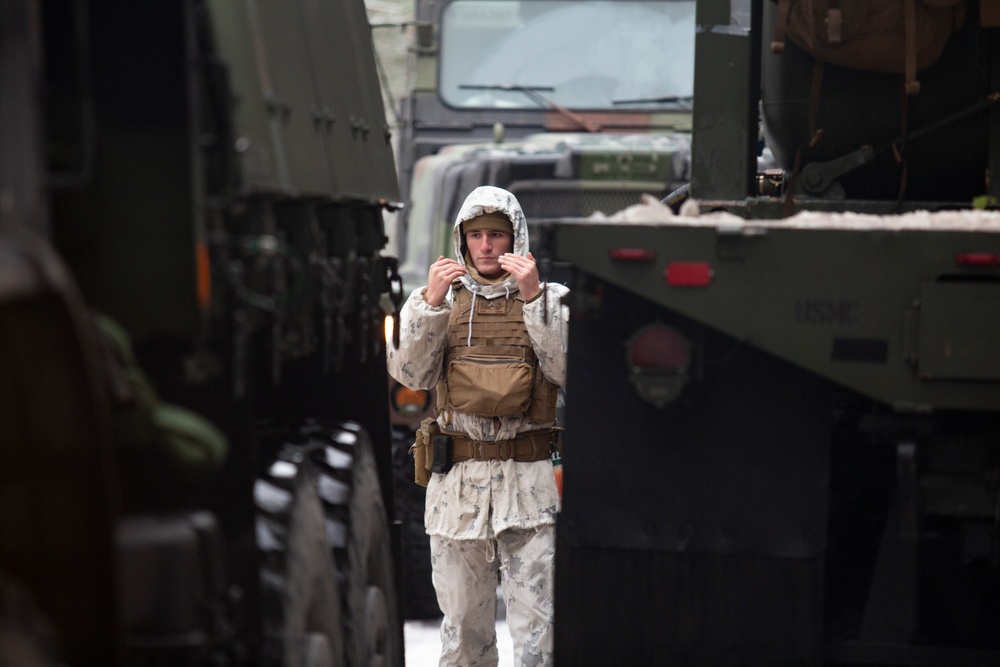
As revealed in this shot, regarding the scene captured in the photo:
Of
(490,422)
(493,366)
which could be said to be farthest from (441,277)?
(490,422)

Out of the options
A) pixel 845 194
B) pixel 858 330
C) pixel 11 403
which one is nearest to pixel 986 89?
pixel 845 194

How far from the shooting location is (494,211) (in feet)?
19.2

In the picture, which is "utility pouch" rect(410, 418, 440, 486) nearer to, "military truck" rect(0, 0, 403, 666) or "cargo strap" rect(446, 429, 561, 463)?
"cargo strap" rect(446, 429, 561, 463)

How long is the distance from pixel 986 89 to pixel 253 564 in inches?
120

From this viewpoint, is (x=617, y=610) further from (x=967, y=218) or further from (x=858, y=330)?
(x=967, y=218)

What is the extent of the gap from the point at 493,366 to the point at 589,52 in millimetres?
4275

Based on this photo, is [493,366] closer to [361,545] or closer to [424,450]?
[424,450]

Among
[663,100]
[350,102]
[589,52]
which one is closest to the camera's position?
[350,102]

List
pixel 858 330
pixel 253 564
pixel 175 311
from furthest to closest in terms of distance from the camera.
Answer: pixel 858 330 < pixel 253 564 < pixel 175 311

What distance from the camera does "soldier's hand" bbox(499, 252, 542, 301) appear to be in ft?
18.4

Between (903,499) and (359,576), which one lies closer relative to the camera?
(903,499)

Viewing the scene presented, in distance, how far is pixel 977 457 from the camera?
427cm

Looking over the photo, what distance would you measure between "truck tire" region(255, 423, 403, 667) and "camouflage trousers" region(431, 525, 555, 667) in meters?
0.32

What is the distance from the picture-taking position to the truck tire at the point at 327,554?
3779 millimetres
